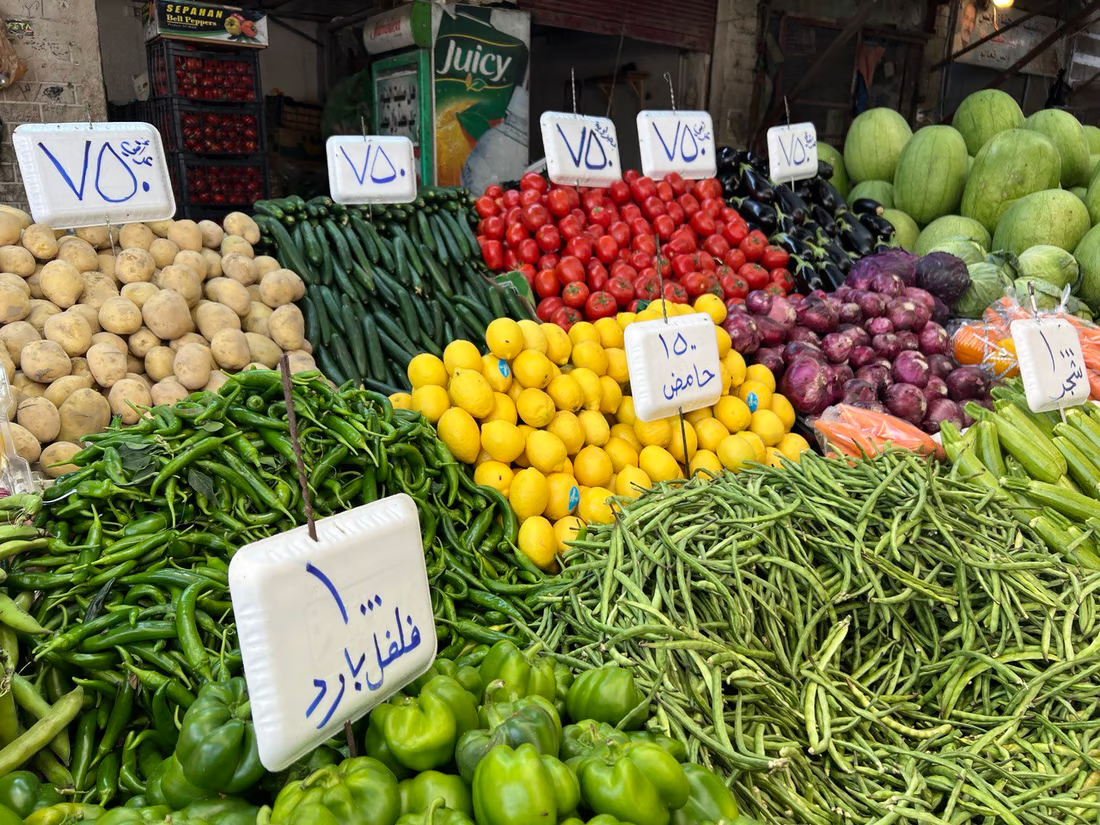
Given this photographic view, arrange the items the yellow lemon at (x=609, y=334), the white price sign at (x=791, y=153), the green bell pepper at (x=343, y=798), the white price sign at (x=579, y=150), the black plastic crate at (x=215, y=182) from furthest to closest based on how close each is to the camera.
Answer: the black plastic crate at (x=215, y=182) < the white price sign at (x=791, y=153) < the white price sign at (x=579, y=150) < the yellow lemon at (x=609, y=334) < the green bell pepper at (x=343, y=798)

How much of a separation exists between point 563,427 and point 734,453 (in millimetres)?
691

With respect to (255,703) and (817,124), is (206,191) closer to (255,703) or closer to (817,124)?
(255,703)

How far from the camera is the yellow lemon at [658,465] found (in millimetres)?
2977

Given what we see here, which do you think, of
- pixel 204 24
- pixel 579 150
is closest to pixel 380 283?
pixel 579 150

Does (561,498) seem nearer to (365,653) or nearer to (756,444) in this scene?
(756,444)

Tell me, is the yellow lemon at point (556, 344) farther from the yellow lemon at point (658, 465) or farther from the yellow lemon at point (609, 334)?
the yellow lemon at point (658, 465)

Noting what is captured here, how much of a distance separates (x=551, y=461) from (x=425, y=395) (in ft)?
1.61

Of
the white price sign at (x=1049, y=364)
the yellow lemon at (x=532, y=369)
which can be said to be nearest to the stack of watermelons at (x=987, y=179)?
the white price sign at (x=1049, y=364)

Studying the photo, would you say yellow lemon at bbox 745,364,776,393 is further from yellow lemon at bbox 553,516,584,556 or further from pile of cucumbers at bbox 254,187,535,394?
yellow lemon at bbox 553,516,584,556

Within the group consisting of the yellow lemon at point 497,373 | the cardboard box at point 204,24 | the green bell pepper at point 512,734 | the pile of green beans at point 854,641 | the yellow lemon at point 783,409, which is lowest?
the pile of green beans at point 854,641

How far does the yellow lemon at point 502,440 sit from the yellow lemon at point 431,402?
16 cm

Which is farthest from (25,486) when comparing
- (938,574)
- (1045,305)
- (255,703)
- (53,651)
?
(1045,305)

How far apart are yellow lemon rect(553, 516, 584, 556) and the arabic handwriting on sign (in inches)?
46.0

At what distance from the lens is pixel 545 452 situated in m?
2.81
